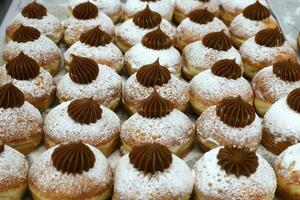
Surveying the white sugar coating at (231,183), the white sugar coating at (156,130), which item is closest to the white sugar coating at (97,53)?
the white sugar coating at (156,130)

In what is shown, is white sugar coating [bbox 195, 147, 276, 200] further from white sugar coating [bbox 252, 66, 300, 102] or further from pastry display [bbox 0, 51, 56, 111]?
pastry display [bbox 0, 51, 56, 111]

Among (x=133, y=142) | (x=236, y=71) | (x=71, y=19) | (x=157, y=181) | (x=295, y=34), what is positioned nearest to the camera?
(x=157, y=181)

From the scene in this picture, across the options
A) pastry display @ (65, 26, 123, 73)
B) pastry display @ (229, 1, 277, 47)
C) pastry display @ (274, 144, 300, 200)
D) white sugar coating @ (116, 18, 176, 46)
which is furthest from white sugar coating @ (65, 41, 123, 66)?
pastry display @ (274, 144, 300, 200)

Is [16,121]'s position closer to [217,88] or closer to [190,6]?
[217,88]

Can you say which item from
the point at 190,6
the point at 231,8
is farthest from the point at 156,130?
the point at 231,8

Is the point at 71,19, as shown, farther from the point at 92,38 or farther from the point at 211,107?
the point at 211,107

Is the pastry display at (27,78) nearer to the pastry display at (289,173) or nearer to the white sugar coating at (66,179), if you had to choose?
the white sugar coating at (66,179)

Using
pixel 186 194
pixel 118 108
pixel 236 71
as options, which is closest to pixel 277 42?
pixel 236 71
